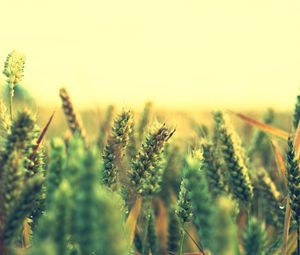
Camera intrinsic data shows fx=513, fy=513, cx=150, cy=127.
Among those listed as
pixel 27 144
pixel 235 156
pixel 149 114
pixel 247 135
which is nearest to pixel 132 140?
pixel 149 114

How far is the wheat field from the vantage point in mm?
665

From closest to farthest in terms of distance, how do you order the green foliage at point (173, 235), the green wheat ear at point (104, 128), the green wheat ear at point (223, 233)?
1. the green wheat ear at point (223, 233)
2. the green foliage at point (173, 235)
3. the green wheat ear at point (104, 128)

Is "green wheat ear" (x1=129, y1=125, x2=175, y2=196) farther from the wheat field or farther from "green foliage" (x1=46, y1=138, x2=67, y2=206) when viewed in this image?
"green foliage" (x1=46, y1=138, x2=67, y2=206)

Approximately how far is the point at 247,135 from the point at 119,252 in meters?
3.51

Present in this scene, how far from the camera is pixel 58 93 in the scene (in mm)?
1682

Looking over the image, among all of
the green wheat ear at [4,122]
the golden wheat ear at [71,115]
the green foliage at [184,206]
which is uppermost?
the golden wheat ear at [71,115]

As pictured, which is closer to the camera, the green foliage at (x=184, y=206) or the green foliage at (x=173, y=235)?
the green foliage at (x=184, y=206)

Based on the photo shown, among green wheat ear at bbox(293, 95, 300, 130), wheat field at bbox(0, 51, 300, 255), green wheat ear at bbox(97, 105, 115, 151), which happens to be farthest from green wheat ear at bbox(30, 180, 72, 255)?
green wheat ear at bbox(97, 105, 115, 151)

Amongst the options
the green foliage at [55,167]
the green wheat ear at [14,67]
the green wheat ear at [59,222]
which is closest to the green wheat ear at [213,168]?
the green wheat ear at [14,67]

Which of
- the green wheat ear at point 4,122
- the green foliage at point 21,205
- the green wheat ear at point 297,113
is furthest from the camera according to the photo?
the green wheat ear at point 297,113

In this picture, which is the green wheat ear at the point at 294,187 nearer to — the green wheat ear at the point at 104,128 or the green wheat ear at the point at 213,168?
the green wheat ear at the point at 213,168

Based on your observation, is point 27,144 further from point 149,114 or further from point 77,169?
point 149,114

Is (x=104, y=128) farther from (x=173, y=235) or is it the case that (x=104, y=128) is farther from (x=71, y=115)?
(x=173, y=235)

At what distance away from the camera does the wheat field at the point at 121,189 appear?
665 mm
